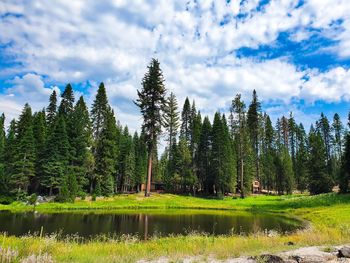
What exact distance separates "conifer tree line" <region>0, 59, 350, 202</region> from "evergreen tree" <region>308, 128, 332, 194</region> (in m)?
0.18

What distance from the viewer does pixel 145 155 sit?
88438mm

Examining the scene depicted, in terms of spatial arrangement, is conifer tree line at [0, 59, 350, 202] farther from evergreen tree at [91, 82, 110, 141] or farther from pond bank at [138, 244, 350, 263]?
pond bank at [138, 244, 350, 263]

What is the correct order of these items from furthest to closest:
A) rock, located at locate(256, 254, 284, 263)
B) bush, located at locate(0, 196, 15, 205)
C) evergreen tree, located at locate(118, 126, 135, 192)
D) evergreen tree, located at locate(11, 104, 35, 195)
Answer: evergreen tree, located at locate(118, 126, 135, 192) → evergreen tree, located at locate(11, 104, 35, 195) → bush, located at locate(0, 196, 15, 205) → rock, located at locate(256, 254, 284, 263)

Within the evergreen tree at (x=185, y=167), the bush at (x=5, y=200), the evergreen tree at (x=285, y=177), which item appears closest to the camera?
the bush at (x=5, y=200)

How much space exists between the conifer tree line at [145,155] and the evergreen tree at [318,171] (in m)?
0.18

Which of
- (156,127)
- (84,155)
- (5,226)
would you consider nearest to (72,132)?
(84,155)

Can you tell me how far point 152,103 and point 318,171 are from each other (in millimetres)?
35207

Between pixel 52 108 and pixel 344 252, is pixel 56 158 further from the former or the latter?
pixel 344 252

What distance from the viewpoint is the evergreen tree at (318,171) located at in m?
59.8

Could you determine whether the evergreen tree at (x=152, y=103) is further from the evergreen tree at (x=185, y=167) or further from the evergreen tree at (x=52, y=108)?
the evergreen tree at (x=52, y=108)

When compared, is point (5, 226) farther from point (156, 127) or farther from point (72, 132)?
point (72, 132)

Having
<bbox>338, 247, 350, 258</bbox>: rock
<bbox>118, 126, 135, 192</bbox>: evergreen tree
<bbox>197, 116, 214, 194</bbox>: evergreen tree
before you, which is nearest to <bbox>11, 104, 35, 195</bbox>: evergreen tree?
<bbox>118, 126, 135, 192</bbox>: evergreen tree

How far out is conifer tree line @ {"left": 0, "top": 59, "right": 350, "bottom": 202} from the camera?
170 feet

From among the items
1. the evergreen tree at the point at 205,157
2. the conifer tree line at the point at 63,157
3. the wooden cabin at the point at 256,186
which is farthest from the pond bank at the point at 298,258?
the wooden cabin at the point at 256,186
